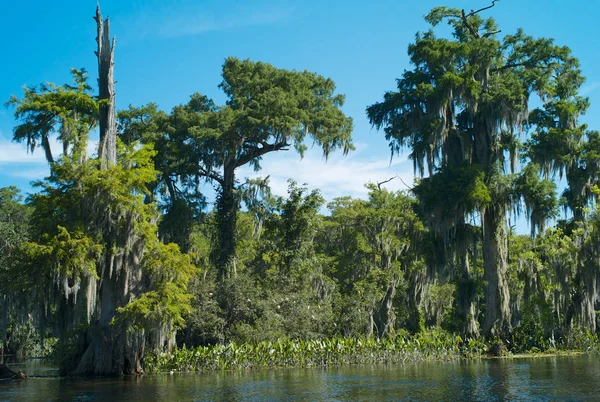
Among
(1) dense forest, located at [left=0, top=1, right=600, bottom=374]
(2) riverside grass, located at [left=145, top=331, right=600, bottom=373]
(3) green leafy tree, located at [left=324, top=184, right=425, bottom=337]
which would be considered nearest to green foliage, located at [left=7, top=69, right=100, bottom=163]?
(1) dense forest, located at [left=0, top=1, right=600, bottom=374]

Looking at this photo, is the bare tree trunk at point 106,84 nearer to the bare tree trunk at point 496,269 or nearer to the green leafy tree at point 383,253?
the bare tree trunk at point 496,269

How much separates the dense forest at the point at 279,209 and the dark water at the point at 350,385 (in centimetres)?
305

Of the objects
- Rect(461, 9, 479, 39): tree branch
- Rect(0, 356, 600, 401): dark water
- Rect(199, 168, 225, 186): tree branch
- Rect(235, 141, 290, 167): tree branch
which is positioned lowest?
Rect(0, 356, 600, 401): dark water

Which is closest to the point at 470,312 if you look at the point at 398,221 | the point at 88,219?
the point at 398,221

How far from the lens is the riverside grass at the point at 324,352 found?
27531 mm

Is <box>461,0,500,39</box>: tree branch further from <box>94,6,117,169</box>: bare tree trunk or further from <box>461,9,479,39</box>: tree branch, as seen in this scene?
<box>94,6,117,169</box>: bare tree trunk

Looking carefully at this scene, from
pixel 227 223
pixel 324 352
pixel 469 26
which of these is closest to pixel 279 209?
pixel 227 223

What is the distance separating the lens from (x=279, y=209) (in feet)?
124

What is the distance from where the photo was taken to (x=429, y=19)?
36125 mm

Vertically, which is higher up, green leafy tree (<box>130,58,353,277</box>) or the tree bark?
green leafy tree (<box>130,58,353,277</box>)

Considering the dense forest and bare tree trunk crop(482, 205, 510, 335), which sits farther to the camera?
bare tree trunk crop(482, 205, 510, 335)

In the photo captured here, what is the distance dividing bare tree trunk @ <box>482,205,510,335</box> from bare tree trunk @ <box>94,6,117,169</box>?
18.7 m

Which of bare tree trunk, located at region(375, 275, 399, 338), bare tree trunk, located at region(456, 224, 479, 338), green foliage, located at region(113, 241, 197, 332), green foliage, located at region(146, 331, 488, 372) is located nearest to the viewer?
green foliage, located at region(113, 241, 197, 332)

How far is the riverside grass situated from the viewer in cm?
2753
